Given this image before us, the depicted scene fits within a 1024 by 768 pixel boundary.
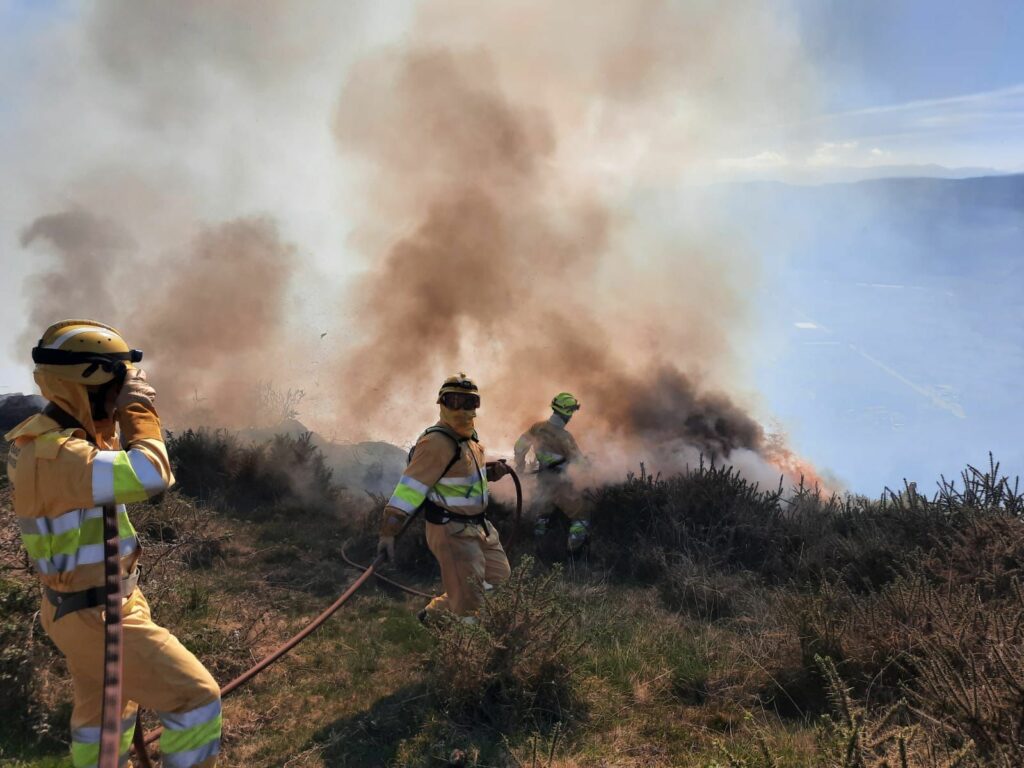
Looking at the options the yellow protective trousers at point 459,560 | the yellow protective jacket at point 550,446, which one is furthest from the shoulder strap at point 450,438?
the yellow protective jacket at point 550,446

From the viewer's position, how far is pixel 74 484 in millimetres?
2277

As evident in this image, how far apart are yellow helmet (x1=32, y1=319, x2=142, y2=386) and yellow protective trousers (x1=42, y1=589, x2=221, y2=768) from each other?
3.02ft

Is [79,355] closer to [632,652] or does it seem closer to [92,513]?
[92,513]

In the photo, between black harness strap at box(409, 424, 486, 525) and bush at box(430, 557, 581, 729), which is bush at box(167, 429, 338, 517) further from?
bush at box(430, 557, 581, 729)

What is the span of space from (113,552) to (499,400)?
34.3ft

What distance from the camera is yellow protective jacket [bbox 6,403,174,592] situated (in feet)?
7.49

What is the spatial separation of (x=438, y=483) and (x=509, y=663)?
1297 millimetres

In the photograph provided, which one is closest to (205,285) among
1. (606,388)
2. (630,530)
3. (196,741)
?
(606,388)

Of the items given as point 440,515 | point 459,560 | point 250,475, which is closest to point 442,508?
point 440,515

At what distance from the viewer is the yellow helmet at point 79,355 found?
7.88 ft

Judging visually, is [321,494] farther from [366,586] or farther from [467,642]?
[467,642]

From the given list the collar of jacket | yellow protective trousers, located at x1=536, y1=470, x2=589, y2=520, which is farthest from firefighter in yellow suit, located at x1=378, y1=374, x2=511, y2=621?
the collar of jacket

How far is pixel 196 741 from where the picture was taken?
8.39 ft

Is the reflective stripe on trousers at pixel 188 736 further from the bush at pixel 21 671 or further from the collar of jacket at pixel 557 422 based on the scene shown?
the collar of jacket at pixel 557 422
